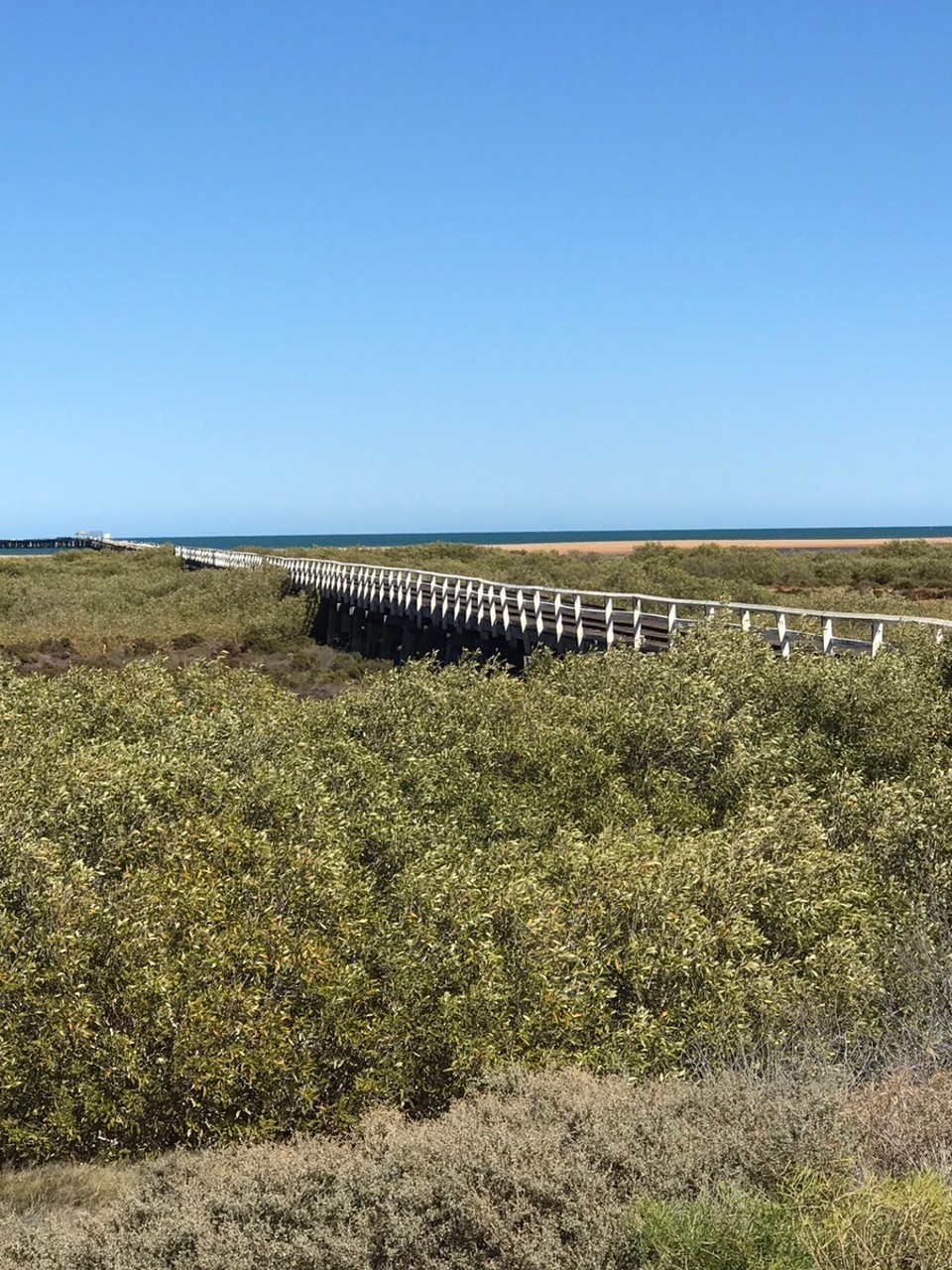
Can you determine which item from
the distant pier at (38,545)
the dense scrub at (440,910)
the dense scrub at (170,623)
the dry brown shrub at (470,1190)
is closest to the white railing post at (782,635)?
the dense scrub at (440,910)

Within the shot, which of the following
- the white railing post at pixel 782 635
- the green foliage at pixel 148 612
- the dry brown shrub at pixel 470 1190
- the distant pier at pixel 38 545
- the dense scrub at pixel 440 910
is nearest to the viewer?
the dry brown shrub at pixel 470 1190

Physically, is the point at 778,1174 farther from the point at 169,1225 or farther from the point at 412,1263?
the point at 169,1225

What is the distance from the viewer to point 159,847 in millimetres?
13570

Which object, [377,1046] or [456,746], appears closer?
[377,1046]

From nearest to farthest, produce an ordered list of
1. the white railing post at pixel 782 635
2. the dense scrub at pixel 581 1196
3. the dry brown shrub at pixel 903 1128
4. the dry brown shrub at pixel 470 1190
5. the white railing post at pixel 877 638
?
the dense scrub at pixel 581 1196 → the dry brown shrub at pixel 470 1190 → the dry brown shrub at pixel 903 1128 → the white railing post at pixel 877 638 → the white railing post at pixel 782 635

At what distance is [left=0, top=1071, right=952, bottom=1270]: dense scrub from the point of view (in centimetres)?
749

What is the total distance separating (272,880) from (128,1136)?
287 cm

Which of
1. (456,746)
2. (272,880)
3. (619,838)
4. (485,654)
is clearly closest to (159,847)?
(272,880)

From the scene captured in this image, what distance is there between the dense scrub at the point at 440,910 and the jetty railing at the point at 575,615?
3.16 m

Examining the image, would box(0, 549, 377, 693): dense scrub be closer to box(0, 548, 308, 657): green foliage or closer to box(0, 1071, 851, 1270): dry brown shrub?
box(0, 548, 308, 657): green foliage

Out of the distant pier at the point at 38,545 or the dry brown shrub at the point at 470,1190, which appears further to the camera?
the distant pier at the point at 38,545

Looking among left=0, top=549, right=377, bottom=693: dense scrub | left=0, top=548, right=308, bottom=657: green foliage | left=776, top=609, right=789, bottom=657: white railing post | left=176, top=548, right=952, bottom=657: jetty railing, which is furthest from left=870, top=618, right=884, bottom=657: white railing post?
left=0, top=548, right=308, bottom=657: green foliage

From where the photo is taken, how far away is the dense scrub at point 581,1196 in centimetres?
749

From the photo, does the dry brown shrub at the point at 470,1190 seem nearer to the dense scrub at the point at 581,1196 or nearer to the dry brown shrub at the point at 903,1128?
the dense scrub at the point at 581,1196
